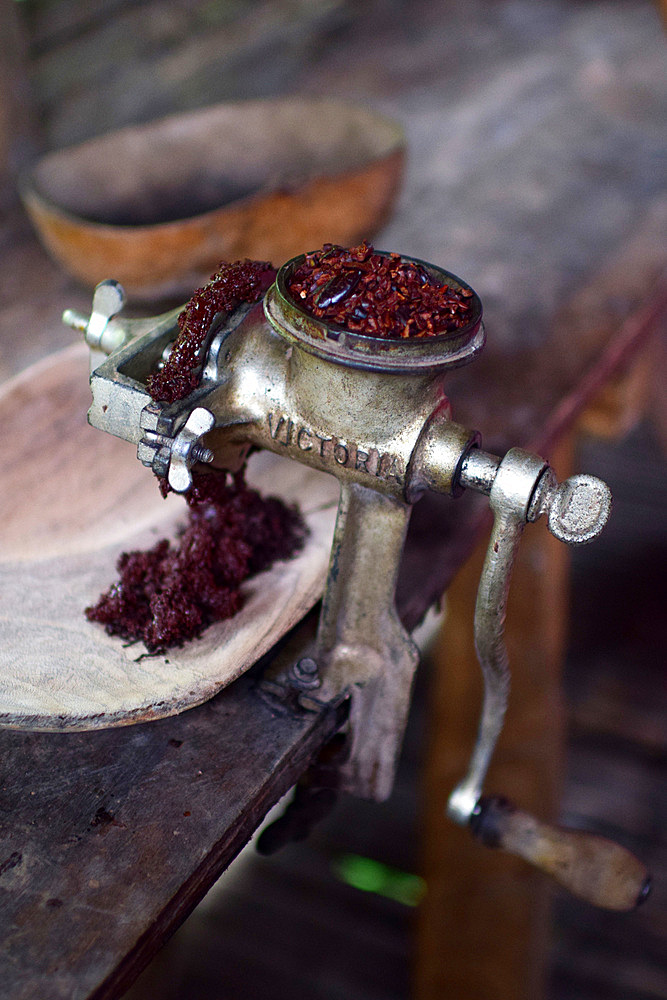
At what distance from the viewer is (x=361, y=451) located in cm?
88

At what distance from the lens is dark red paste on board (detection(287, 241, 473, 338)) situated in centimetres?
83

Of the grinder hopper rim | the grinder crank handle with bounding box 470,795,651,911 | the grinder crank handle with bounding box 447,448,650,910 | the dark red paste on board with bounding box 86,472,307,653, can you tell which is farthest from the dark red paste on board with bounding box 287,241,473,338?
the grinder crank handle with bounding box 470,795,651,911

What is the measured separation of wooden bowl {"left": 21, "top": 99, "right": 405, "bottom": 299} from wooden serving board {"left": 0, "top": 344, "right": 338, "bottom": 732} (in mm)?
317

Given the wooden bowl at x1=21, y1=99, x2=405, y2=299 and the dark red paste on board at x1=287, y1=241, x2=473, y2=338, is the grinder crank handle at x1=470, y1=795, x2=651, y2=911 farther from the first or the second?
the wooden bowl at x1=21, y1=99, x2=405, y2=299

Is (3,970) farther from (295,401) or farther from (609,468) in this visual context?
(609,468)

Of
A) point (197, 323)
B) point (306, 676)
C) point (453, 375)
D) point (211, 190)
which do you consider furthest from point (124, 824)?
point (211, 190)

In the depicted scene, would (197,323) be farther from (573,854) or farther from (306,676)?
(573,854)

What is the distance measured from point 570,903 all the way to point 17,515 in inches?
93.1

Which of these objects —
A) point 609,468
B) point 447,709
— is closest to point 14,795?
point 447,709

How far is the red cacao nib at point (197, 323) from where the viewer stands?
2.83 ft

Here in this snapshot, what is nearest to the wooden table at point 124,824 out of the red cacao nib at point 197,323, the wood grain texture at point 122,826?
the wood grain texture at point 122,826

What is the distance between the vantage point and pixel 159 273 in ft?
5.01

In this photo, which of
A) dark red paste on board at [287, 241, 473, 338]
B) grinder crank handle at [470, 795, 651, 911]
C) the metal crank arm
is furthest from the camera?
grinder crank handle at [470, 795, 651, 911]

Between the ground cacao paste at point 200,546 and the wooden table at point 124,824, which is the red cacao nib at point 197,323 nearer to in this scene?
the ground cacao paste at point 200,546
